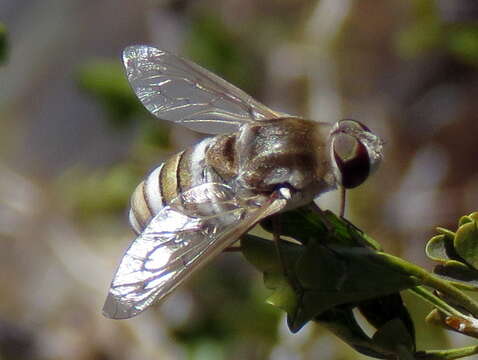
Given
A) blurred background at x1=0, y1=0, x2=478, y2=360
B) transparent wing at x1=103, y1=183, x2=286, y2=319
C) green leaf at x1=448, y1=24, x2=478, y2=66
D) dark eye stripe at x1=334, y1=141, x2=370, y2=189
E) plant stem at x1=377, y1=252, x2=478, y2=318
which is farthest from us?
green leaf at x1=448, y1=24, x2=478, y2=66

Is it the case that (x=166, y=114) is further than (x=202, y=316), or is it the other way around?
(x=202, y=316)

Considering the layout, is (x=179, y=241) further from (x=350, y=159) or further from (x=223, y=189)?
(x=350, y=159)

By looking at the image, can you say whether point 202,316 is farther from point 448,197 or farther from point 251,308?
point 448,197

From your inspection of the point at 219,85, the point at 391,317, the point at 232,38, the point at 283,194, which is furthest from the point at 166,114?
the point at 232,38

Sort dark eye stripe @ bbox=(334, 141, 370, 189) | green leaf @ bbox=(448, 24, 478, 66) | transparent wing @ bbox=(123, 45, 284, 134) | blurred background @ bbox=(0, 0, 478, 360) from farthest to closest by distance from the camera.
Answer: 1. green leaf @ bbox=(448, 24, 478, 66)
2. blurred background @ bbox=(0, 0, 478, 360)
3. transparent wing @ bbox=(123, 45, 284, 134)
4. dark eye stripe @ bbox=(334, 141, 370, 189)

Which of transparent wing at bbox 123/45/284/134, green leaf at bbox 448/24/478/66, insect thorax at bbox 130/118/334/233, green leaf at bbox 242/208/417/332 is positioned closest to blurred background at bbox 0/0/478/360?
green leaf at bbox 448/24/478/66

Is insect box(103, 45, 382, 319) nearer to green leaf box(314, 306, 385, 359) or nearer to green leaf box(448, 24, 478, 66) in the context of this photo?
green leaf box(314, 306, 385, 359)

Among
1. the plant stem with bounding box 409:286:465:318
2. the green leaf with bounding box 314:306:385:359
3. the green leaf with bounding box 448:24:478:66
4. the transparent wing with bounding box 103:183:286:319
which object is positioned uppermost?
the plant stem with bounding box 409:286:465:318

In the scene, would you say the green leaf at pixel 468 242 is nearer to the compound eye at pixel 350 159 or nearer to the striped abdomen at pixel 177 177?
the compound eye at pixel 350 159
